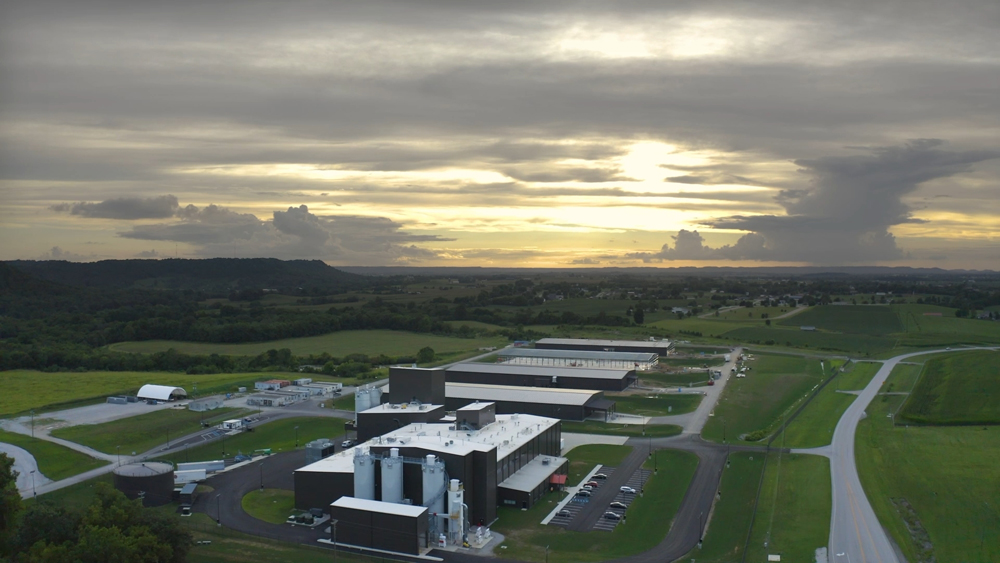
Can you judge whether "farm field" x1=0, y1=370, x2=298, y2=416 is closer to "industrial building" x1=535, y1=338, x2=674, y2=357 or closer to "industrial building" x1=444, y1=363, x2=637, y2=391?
"industrial building" x1=444, y1=363, x2=637, y2=391

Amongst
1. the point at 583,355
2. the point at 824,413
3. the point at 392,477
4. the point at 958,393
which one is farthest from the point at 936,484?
the point at 583,355

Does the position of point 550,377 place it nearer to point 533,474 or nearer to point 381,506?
point 533,474

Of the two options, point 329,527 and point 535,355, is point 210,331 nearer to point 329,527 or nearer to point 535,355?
point 535,355

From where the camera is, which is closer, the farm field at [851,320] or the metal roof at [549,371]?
the metal roof at [549,371]

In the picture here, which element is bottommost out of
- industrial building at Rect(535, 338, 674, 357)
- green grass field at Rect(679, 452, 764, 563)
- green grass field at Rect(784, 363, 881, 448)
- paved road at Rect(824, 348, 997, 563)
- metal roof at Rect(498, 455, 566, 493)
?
green grass field at Rect(679, 452, 764, 563)

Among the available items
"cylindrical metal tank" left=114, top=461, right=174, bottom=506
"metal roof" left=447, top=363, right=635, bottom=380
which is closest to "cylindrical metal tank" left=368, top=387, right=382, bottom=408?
"cylindrical metal tank" left=114, top=461, right=174, bottom=506

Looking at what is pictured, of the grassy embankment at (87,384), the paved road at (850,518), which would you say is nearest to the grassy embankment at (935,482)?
the paved road at (850,518)

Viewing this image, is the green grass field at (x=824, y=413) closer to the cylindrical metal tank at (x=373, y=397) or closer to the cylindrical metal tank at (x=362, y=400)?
the cylindrical metal tank at (x=373, y=397)

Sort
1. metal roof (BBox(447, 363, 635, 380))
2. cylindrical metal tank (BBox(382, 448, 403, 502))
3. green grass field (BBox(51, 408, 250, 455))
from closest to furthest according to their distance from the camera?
cylindrical metal tank (BBox(382, 448, 403, 502)) → green grass field (BBox(51, 408, 250, 455)) → metal roof (BBox(447, 363, 635, 380))
